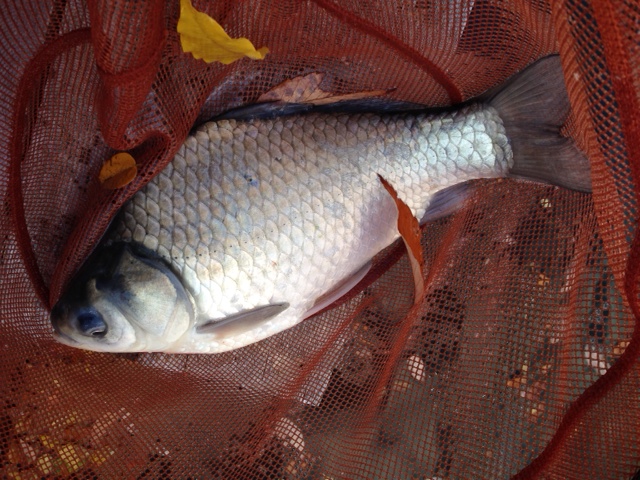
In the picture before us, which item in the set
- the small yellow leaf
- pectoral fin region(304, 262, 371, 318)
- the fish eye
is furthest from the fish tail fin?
the fish eye

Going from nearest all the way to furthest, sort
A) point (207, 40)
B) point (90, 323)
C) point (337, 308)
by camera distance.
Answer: point (207, 40), point (90, 323), point (337, 308)

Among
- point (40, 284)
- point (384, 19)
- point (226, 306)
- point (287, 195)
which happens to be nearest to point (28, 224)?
point (40, 284)

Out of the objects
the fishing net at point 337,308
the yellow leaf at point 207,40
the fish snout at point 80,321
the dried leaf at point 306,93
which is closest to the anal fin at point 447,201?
the fishing net at point 337,308

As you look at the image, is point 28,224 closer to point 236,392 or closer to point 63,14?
point 63,14

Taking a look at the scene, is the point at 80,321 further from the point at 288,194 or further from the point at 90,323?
the point at 288,194

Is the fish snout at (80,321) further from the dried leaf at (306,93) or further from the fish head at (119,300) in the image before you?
the dried leaf at (306,93)

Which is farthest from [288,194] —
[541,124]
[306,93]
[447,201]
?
[541,124]

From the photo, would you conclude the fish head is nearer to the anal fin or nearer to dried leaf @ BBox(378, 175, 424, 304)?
dried leaf @ BBox(378, 175, 424, 304)
